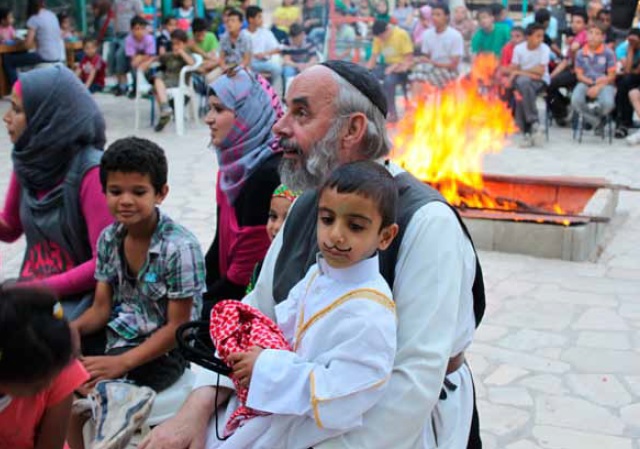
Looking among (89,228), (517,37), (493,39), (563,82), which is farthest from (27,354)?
(493,39)

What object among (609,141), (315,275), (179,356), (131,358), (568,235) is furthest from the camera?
(609,141)

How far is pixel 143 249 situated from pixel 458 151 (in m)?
6.21

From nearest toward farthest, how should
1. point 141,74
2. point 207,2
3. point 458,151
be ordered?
point 458,151 < point 141,74 < point 207,2

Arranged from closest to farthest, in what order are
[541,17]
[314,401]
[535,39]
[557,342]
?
[314,401]
[557,342]
[535,39]
[541,17]

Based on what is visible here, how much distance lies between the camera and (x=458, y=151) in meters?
9.16

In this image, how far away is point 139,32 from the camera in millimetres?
15562

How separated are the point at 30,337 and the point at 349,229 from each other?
33.4 inches

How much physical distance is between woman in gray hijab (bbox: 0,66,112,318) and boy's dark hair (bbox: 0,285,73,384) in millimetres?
1216

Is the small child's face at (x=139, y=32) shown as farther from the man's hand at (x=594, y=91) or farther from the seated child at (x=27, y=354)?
the seated child at (x=27, y=354)

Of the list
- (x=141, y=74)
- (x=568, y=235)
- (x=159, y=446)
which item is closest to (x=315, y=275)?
(x=159, y=446)

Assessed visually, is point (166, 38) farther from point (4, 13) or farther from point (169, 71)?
point (4, 13)

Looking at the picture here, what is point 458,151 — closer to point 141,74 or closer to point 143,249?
point 143,249

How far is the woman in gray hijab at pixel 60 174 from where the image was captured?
3596 millimetres

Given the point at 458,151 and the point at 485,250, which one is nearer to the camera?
the point at 485,250
